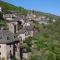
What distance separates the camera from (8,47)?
149 feet

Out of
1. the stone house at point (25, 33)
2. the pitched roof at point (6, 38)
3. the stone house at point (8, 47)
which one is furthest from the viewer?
the stone house at point (25, 33)

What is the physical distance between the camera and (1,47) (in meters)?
45.2

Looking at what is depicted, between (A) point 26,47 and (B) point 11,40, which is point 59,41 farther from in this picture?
(A) point 26,47

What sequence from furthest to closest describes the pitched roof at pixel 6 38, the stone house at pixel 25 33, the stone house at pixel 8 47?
1. the stone house at pixel 25 33
2. the pitched roof at pixel 6 38
3. the stone house at pixel 8 47

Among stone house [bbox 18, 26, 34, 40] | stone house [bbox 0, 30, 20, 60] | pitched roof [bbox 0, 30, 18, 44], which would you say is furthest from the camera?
stone house [bbox 18, 26, 34, 40]

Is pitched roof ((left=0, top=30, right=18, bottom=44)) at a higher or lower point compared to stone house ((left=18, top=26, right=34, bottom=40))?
higher

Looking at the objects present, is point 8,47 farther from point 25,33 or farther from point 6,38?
point 25,33

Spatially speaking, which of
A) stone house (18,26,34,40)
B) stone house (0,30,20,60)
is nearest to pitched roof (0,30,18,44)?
stone house (0,30,20,60)

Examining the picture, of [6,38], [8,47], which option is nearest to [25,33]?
[6,38]

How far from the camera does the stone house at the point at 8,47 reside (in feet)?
148

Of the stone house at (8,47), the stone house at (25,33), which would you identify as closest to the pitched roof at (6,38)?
the stone house at (8,47)

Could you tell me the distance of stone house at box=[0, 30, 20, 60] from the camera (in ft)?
148

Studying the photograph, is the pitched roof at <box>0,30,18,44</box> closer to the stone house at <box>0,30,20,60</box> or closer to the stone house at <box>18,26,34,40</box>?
the stone house at <box>0,30,20,60</box>

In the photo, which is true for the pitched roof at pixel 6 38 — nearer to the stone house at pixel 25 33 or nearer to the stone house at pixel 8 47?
the stone house at pixel 8 47
